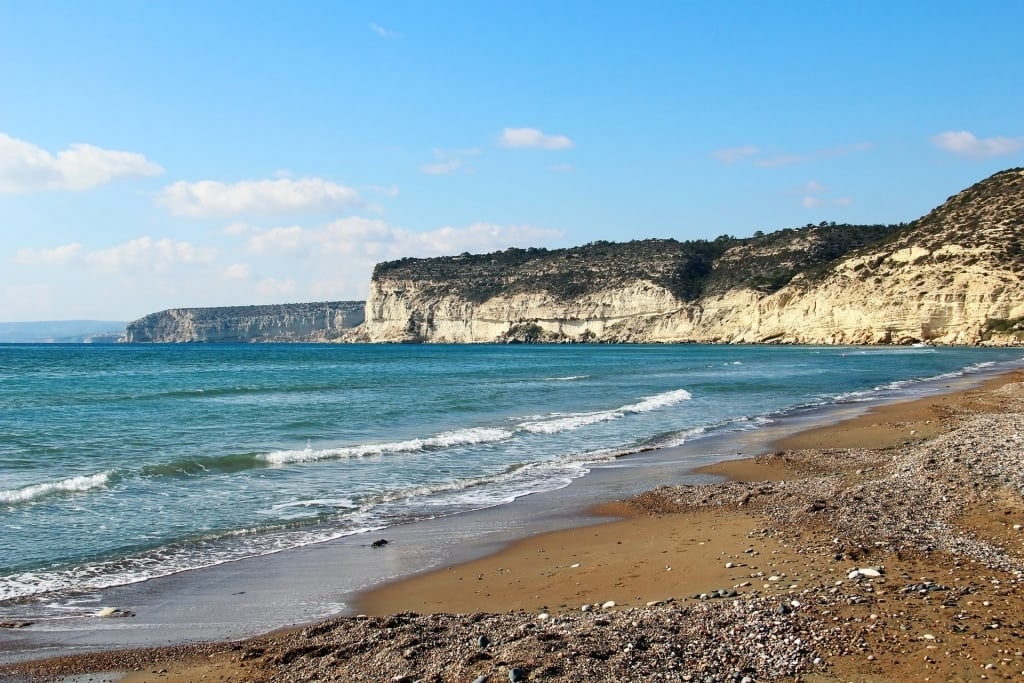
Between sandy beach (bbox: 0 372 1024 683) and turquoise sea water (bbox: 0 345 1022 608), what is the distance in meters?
3.34

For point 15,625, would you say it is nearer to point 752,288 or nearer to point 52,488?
point 52,488

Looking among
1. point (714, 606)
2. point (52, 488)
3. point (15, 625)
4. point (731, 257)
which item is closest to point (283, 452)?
point (52, 488)

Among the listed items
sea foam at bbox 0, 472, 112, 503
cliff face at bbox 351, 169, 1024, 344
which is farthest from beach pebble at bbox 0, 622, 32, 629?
cliff face at bbox 351, 169, 1024, 344

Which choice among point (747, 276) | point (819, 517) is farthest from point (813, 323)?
point (819, 517)

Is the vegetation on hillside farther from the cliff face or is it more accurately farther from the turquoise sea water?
the turquoise sea water

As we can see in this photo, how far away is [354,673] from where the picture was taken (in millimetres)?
5680

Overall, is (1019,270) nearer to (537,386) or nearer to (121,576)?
(537,386)

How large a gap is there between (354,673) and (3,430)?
71.6ft

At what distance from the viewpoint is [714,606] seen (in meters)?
6.49

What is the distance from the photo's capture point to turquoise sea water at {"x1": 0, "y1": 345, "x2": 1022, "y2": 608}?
10.8m

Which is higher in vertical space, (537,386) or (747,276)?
(747,276)

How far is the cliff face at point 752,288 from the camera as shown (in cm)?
7969

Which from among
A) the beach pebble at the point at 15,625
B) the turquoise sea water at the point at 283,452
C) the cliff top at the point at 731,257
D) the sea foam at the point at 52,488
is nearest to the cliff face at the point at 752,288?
the cliff top at the point at 731,257

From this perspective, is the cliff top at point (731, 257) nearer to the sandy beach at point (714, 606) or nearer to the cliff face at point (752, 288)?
the cliff face at point (752, 288)
